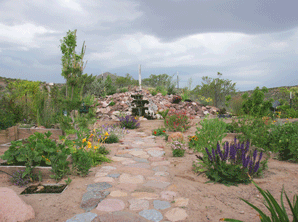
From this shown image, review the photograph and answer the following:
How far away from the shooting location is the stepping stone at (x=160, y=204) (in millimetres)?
2654

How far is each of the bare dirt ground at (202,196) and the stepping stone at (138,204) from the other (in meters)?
0.50

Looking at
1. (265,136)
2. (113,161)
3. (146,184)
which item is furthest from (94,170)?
(265,136)

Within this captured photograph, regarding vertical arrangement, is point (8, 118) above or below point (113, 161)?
above

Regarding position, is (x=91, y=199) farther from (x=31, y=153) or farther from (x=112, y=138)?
(x=112, y=138)

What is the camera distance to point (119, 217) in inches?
93.4

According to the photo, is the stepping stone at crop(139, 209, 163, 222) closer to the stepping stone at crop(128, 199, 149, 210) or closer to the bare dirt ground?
the stepping stone at crop(128, 199, 149, 210)

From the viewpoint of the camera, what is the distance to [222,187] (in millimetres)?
3227

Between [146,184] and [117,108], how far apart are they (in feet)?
28.8

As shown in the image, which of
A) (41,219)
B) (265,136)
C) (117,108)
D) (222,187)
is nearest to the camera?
(41,219)

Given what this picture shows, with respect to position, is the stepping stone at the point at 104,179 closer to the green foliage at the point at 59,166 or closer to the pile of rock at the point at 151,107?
the green foliage at the point at 59,166

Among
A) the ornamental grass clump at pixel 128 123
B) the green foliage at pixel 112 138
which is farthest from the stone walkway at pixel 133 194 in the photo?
the ornamental grass clump at pixel 128 123

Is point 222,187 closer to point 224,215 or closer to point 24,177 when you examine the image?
point 224,215

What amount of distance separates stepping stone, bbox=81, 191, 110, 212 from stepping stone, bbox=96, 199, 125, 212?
8 centimetres

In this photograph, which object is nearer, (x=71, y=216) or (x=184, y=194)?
(x=71, y=216)
